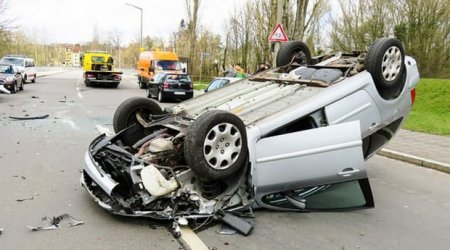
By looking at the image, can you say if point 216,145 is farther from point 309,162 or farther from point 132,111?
point 132,111

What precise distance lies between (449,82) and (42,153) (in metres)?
16.1

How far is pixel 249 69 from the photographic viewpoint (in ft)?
115

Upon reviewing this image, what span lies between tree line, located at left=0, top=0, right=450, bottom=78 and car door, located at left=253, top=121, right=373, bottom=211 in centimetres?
1180

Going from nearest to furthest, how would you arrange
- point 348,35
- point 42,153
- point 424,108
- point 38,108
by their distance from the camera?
point 42,153, point 38,108, point 424,108, point 348,35

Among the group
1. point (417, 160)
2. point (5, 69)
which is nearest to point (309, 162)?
point (417, 160)

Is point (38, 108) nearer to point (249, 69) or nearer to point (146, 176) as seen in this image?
point (146, 176)

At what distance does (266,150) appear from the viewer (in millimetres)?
4418

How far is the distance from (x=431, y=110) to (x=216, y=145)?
1409 centimetres

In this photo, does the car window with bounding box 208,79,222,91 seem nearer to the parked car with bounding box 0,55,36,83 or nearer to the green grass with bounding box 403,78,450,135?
the green grass with bounding box 403,78,450,135

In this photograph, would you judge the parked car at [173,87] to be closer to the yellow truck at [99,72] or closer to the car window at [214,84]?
the car window at [214,84]

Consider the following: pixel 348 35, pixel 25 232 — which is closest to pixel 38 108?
pixel 25 232

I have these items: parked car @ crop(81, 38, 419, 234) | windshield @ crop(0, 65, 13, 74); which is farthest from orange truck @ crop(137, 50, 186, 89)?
parked car @ crop(81, 38, 419, 234)

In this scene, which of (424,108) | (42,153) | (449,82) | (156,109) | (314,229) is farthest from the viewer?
Answer: (449,82)

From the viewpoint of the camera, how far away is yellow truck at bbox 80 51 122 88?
28.5 metres
